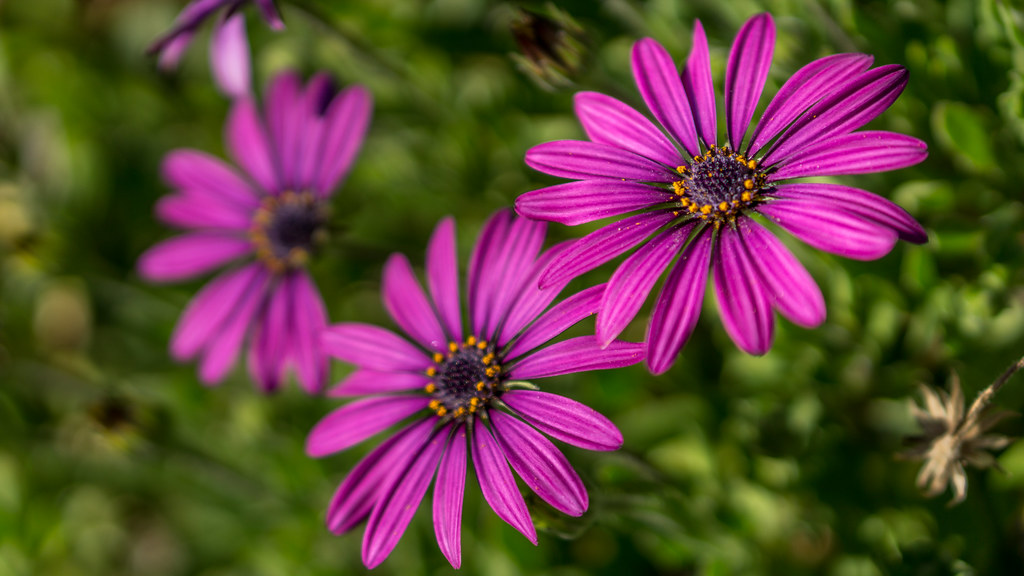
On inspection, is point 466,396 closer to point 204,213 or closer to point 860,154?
point 860,154

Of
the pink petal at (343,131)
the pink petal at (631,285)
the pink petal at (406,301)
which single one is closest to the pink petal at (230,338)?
the pink petal at (343,131)

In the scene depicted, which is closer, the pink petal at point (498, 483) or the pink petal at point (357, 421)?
the pink petal at point (498, 483)

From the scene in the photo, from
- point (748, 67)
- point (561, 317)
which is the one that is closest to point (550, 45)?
point (748, 67)

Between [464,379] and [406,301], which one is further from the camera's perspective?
[406,301]

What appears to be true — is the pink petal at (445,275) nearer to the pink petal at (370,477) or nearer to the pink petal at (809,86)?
the pink petal at (370,477)

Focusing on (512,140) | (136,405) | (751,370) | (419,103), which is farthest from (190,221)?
(751,370)

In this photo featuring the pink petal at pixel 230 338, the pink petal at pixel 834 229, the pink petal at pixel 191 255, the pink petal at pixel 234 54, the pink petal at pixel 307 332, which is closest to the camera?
the pink petal at pixel 834 229

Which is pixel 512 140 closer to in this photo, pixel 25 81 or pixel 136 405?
pixel 136 405
